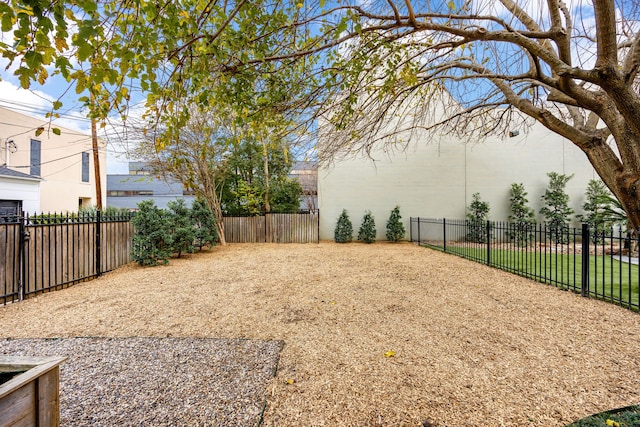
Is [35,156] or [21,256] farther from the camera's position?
[35,156]

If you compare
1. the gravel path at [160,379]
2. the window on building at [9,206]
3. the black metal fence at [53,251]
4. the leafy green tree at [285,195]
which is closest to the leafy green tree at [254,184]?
the leafy green tree at [285,195]

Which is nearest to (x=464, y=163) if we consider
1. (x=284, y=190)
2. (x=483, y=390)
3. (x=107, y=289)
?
(x=284, y=190)

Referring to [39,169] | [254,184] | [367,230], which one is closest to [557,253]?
[367,230]

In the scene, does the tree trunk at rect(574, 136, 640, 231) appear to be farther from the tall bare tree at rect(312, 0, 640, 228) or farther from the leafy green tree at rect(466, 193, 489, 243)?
the leafy green tree at rect(466, 193, 489, 243)

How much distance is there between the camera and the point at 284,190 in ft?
46.0

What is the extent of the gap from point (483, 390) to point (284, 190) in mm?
12407

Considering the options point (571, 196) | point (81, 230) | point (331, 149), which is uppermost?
point (331, 149)

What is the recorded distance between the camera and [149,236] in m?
7.40

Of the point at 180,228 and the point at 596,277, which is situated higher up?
the point at 180,228

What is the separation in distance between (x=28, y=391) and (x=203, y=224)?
920 cm

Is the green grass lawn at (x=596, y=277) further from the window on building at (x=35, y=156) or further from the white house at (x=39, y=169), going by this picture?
the window on building at (x=35, y=156)

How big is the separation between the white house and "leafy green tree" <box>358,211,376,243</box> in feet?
37.9

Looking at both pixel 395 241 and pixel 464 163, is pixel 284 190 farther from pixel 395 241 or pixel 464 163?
pixel 464 163

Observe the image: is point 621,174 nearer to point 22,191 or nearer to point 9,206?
point 9,206
